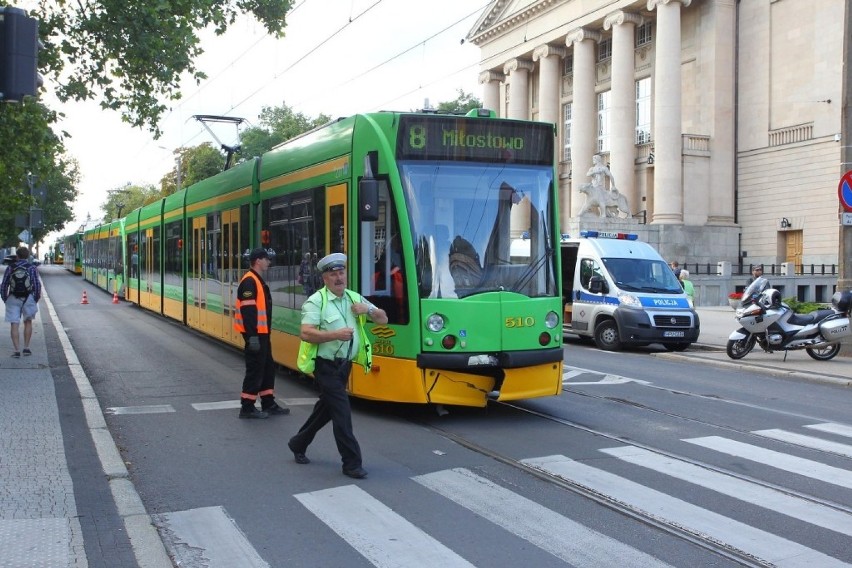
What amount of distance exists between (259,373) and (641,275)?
11.1 metres

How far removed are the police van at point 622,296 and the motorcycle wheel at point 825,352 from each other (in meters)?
2.43

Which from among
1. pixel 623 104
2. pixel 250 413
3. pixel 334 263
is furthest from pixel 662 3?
pixel 334 263

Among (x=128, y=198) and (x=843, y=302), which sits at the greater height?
(x=128, y=198)

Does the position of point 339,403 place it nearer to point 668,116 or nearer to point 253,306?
point 253,306

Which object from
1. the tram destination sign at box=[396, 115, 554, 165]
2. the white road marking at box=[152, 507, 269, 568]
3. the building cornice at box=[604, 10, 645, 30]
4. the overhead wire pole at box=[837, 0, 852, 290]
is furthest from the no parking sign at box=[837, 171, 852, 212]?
the building cornice at box=[604, 10, 645, 30]

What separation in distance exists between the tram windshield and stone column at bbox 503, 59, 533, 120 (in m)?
48.8

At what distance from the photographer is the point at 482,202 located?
935 cm

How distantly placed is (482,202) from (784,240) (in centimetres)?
3898

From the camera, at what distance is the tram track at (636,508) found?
17.5 ft

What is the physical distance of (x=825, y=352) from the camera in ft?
52.0

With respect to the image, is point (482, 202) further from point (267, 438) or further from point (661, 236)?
point (661, 236)

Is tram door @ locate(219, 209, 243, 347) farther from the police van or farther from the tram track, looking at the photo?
the police van

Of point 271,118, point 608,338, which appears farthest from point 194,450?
point 271,118

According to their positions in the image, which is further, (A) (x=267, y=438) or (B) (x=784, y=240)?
(B) (x=784, y=240)
